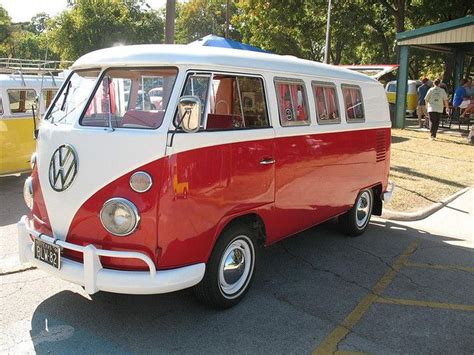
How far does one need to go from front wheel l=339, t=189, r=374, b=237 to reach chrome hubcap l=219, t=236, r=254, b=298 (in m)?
2.35

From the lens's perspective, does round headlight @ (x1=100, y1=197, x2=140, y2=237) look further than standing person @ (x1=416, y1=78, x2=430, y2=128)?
No

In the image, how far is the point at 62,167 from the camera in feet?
12.5

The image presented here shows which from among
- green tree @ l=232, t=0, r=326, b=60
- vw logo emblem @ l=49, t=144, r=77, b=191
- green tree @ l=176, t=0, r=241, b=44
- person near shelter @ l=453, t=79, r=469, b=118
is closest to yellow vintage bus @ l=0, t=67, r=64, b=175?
vw logo emblem @ l=49, t=144, r=77, b=191

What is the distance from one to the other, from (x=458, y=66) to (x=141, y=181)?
22.3m

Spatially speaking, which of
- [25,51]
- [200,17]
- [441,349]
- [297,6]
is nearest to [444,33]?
[297,6]

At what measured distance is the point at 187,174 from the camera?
3.62 metres

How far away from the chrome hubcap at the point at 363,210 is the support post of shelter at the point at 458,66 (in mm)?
17710

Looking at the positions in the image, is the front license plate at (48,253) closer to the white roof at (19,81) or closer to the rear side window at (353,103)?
the rear side window at (353,103)

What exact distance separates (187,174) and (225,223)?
619 mm

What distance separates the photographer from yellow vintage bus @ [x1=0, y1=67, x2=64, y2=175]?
866 cm

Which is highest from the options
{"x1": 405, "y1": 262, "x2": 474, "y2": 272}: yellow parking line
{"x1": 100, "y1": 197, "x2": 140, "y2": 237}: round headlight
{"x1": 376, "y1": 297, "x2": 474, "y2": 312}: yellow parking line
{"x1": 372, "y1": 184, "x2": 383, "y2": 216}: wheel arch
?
{"x1": 100, "y1": 197, "x2": 140, "y2": 237}: round headlight

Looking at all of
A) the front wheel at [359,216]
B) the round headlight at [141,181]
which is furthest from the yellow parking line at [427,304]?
the round headlight at [141,181]

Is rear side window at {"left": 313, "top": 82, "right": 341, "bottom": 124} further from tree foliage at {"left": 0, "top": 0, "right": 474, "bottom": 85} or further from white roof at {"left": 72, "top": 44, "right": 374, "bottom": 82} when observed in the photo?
tree foliage at {"left": 0, "top": 0, "right": 474, "bottom": 85}

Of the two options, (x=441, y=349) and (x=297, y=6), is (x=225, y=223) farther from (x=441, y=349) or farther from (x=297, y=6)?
(x=297, y=6)
